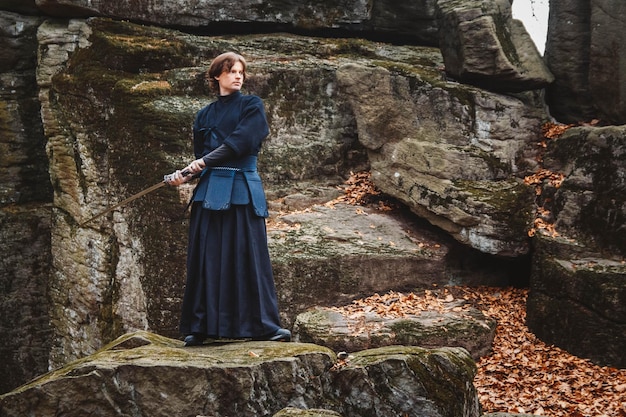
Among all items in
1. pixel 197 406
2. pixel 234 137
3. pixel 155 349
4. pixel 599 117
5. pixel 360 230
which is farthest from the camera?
pixel 599 117

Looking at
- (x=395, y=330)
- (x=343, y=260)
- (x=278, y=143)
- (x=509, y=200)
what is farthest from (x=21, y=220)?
(x=509, y=200)

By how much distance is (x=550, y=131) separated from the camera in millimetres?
9938

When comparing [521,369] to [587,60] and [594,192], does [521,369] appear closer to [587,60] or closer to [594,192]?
[594,192]

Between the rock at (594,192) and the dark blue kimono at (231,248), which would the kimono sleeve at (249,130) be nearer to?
the dark blue kimono at (231,248)

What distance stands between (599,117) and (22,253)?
9.65m

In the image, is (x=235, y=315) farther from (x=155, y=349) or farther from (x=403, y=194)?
(x=403, y=194)

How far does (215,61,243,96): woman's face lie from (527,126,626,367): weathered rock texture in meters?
4.66

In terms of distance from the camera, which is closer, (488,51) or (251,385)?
(251,385)

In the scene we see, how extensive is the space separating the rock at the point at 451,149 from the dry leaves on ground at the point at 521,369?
0.73m

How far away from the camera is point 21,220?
11531mm

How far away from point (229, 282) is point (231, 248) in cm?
28

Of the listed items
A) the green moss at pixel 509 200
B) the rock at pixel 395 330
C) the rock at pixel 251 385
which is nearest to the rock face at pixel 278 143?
the green moss at pixel 509 200

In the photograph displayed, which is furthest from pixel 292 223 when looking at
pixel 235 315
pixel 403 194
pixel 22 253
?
pixel 22 253

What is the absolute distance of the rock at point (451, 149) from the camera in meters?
8.73
